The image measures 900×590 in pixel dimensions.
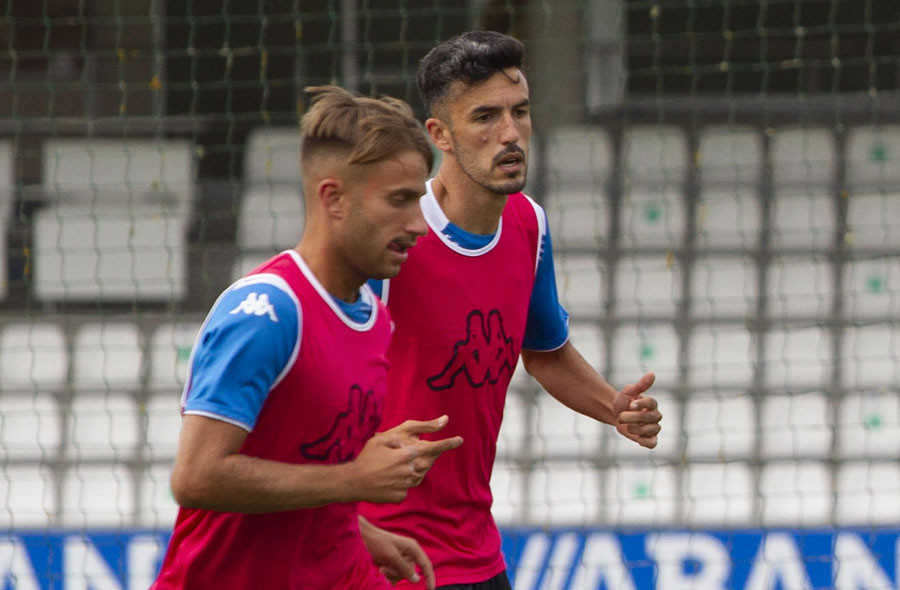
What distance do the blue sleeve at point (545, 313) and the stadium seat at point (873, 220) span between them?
182 inches

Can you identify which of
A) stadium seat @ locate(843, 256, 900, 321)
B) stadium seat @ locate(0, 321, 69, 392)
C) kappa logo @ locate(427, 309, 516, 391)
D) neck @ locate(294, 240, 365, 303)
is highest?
neck @ locate(294, 240, 365, 303)

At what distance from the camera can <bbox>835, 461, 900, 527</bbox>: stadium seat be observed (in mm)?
6188

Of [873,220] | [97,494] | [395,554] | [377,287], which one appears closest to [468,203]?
[377,287]

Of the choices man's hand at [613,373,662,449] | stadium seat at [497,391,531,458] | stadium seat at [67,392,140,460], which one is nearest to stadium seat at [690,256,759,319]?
stadium seat at [497,391,531,458]

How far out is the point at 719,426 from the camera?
21.6ft

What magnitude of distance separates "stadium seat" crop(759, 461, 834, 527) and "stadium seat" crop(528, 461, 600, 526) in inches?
32.9

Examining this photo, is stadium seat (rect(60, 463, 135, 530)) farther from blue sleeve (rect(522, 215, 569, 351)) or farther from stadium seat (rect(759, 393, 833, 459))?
blue sleeve (rect(522, 215, 569, 351))

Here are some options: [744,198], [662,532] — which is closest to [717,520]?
[662,532]

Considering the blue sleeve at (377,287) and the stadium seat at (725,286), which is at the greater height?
the blue sleeve at (377,287)

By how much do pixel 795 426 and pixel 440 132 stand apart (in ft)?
14.4

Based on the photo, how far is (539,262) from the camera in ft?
9.29

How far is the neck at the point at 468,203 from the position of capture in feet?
8.68

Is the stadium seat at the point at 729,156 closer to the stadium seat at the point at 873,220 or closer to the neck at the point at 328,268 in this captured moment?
the stadium seat at the point at 873,220

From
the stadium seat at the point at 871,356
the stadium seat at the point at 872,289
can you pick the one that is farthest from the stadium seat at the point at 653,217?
the stadium seat at the point at 871,356
